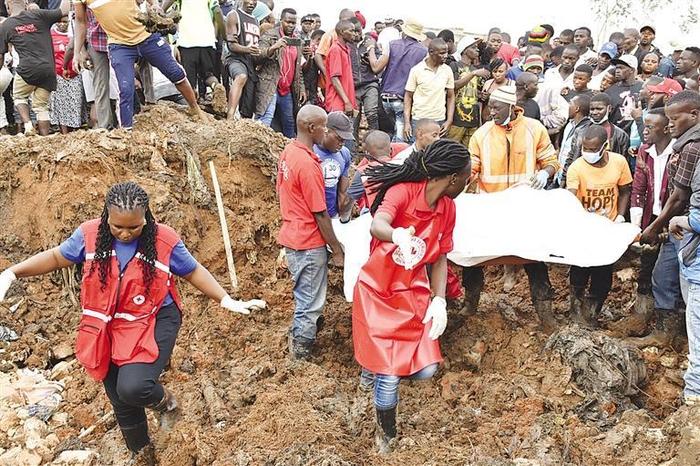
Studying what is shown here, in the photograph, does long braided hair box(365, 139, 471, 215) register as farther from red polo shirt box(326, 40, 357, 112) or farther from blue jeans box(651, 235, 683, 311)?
red polo shirt box(326, 40, 357, 112)

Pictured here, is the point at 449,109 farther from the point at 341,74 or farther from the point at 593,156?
the point at 593,156

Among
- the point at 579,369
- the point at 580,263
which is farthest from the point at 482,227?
the point at 579,369

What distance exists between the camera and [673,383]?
441 centimetres

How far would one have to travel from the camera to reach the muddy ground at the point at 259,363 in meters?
3.63

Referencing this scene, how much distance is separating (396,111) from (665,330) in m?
4.55

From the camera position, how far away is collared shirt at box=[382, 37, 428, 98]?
27.1ft

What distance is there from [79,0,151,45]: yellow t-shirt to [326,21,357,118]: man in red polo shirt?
2607 mm

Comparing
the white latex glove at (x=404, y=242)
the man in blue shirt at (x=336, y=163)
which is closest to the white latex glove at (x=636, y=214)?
the man in blue shirt at (x=336, y=163)

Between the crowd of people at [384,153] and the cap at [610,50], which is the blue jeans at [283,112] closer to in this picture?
the crowd of people at [384,153]

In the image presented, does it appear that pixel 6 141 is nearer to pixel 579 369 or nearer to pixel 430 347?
pixel 430 347

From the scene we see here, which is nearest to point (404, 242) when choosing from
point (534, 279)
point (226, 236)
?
point (534, 279)

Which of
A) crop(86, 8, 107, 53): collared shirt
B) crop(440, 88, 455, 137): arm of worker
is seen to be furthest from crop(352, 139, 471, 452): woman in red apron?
crop(440, 88, 455, 137): arm of worker

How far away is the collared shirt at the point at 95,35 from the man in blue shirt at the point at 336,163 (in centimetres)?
280

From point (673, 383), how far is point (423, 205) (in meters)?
2.28
